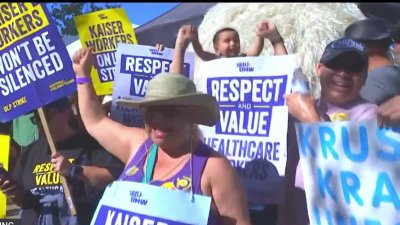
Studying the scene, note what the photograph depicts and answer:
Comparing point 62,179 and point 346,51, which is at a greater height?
point 346,51

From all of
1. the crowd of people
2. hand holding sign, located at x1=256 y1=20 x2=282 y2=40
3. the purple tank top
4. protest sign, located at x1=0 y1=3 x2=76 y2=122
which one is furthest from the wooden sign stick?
hand holding sign, located at x1=256 y1=20 x2=282 y2=40

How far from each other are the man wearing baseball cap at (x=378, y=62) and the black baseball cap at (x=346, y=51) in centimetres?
17

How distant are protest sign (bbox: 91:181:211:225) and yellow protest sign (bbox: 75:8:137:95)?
5.02 ft

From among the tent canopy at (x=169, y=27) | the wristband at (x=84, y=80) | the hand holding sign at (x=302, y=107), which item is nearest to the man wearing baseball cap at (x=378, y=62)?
the hand holding sign at (x=302, y=107)

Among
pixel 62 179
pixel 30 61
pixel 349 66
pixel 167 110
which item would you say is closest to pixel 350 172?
pixel 349 66

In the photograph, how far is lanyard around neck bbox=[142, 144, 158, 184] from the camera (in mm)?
3209

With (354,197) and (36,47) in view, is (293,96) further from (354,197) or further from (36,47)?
(36,47)

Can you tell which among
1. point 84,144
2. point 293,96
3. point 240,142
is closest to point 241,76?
point 240,142

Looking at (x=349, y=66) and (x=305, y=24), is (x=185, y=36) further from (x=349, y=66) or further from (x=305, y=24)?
(x=305, y=24)

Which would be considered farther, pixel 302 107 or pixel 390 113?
pixel 302 107

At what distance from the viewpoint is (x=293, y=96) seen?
3.28 meters

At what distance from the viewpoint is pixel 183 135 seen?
3213 mm

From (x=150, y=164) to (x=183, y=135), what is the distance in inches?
7.6

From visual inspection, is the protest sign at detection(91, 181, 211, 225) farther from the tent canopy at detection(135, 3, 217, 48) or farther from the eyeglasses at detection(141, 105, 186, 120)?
the tent canopy at detection(135, 3, 217, 48)
